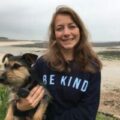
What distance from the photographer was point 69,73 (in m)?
6.28

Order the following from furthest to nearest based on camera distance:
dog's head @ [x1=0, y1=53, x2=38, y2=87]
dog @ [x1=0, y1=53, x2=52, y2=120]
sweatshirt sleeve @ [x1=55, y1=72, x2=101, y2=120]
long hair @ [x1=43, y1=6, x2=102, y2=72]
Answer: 1. dog's head @ [x1=0, y1=53, x2=38, y2=87]
2. dog @ [x1=0, y1=53, x2=52, y2=120]
3. long hair @ [x1=43, y1=6, x2=102, y2=72]
4. sweatshirt sleeve @ [x1=55, y1=72, x2=101, y2=120]

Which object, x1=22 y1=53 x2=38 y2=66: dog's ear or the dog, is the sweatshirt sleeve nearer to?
the dog

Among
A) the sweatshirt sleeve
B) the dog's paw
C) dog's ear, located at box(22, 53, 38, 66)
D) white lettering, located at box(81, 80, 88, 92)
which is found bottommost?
the dog's paw

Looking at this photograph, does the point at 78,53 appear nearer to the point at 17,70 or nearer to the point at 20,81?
the point at 20,81

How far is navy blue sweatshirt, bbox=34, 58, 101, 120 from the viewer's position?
6.17 m

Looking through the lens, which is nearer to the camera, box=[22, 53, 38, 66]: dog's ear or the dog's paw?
the dog's paw

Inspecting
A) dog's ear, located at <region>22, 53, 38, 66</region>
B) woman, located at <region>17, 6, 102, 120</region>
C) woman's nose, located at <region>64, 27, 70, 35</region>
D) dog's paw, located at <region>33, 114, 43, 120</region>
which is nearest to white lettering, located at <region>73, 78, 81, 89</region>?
woman, located at <region>17, 6, 102, 120</region>

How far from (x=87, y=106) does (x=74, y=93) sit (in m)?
0.24

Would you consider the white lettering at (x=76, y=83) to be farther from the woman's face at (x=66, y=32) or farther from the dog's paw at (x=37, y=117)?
the dog's paw at (x=37, y=117)

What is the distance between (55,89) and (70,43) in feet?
2.12

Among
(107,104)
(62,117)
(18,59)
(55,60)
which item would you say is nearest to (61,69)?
(55,60)

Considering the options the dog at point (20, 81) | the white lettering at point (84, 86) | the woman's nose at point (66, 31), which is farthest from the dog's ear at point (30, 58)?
the white lettering at point (84, 86)

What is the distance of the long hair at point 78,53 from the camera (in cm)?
627

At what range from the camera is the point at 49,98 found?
648 centimetres
